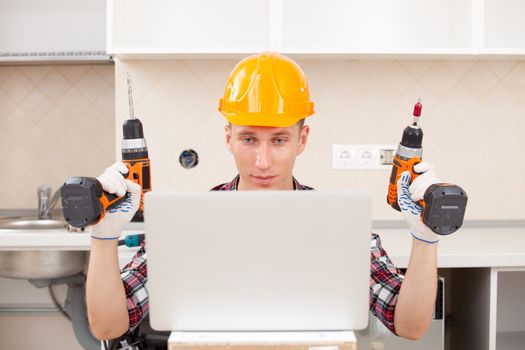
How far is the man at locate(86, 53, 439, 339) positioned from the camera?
941 mm

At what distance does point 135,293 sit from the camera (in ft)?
Result: 3.62

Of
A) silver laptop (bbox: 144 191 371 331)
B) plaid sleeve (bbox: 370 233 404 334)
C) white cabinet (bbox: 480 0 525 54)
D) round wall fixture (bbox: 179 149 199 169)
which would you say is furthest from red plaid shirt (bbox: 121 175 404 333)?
white cabinet (bbox: 480 0 525 54)

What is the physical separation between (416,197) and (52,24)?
85.4 inches

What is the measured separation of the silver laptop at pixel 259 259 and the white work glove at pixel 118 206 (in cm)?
21

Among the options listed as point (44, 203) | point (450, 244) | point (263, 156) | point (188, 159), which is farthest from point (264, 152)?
point (44, 203)

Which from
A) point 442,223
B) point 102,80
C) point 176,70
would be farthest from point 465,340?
point 102,80

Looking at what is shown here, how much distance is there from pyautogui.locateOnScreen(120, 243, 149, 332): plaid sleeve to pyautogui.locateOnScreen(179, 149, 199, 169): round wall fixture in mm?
1132

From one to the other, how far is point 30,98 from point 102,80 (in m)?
0.36

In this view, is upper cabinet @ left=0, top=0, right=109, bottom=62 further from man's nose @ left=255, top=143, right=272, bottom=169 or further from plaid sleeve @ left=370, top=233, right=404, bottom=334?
plaid sleeve @ left=370, top=233, right=404, bottom=334

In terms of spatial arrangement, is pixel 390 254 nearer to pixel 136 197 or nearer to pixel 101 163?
pixel 136 197

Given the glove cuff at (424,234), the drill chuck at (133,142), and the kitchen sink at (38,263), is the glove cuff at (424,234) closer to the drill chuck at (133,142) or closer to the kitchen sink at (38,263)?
the drill chuck at (133,142)

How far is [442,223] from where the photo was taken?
2.57 feet

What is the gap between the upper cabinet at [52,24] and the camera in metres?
2.47

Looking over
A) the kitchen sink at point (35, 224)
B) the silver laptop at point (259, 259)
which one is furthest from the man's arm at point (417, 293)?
the kitchen sink at point (35, 224)
